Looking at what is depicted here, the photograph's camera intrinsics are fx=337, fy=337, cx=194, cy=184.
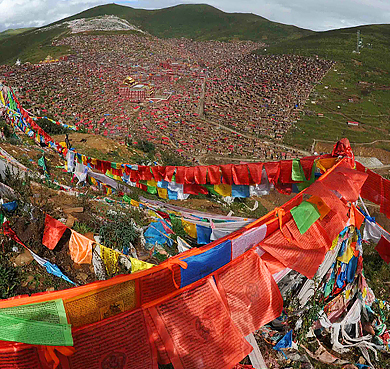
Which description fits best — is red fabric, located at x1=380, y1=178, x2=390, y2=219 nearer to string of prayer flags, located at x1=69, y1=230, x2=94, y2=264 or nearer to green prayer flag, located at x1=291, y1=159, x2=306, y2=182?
green prayer flag, located at x1=291, y1=159, x2=306, y2=182

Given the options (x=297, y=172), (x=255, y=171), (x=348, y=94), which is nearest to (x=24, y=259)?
(x=255, y=171)

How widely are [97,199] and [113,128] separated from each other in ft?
88.9

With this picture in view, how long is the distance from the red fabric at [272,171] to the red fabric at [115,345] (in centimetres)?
549

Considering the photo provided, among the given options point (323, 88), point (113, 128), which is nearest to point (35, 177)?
point (113, 128)

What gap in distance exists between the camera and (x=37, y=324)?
2871 millimetres

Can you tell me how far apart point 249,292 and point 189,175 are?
479 cm

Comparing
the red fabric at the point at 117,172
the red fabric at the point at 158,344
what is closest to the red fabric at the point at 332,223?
the red fabric at the point at 158,344

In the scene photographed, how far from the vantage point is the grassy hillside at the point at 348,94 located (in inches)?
1583

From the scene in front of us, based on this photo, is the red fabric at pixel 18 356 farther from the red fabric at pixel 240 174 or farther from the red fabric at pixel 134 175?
the red fabric at pixel 134 175

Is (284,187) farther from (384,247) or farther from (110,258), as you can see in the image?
(110,258)

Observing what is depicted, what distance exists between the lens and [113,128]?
3525 cm

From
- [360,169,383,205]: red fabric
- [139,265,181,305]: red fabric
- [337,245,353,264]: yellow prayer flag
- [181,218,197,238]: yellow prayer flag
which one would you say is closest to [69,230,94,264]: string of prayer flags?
[181,218,197,238]: yellow prayer flag

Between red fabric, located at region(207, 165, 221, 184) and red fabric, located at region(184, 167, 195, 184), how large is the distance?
0.42 meters

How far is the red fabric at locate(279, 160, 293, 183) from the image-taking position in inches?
316
